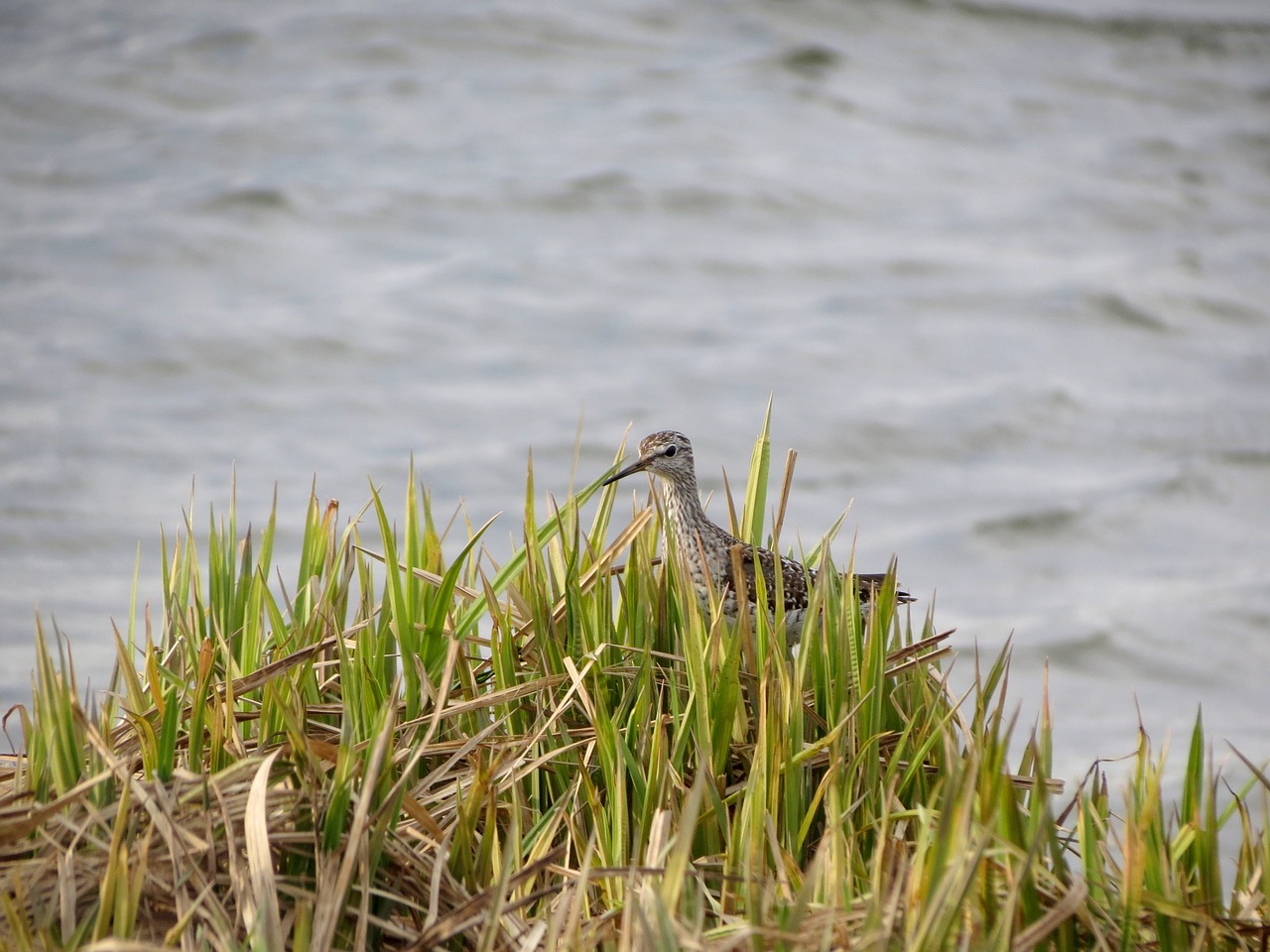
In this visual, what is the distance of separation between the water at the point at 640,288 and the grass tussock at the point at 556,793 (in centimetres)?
414

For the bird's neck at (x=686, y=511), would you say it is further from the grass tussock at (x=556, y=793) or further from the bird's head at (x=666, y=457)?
the grass tussock at (x=556, y=793)

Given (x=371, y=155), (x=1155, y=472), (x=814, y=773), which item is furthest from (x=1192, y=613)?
(x=371, y=155)

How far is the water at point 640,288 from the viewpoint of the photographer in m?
12.9

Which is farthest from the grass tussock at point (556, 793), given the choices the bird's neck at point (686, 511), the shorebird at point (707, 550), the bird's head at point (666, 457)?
the bird's head at point (666, 457)

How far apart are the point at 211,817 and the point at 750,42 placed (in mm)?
25772

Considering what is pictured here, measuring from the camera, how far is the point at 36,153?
22.3 m

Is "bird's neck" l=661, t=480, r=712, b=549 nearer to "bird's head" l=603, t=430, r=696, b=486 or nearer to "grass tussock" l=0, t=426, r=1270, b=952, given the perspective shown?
"bird's head" l=603, t=430, r=696, b=486

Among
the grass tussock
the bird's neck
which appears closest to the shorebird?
the bird's neck

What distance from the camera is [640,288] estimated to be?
20109mm

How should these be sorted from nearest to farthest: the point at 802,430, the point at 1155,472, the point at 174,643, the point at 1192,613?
the point at 174,643, the point at 1192,613, the point at 1155,472, the point at 802,430

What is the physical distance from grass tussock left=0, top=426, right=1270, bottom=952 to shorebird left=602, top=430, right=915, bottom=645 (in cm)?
63

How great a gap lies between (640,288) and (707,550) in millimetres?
14595

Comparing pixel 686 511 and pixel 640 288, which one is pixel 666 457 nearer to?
pixel 686 511

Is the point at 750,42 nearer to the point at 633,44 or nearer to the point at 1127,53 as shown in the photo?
the point at 633,44
